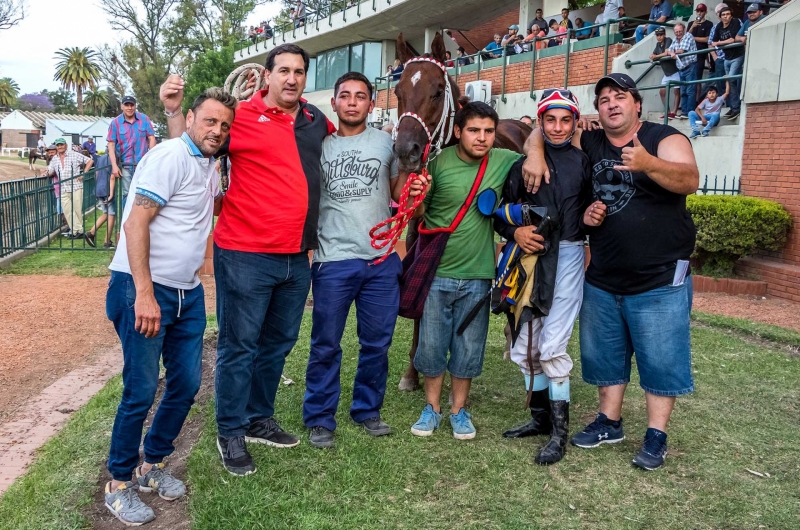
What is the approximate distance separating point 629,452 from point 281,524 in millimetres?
2236

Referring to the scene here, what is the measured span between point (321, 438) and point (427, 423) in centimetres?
Answer: 72

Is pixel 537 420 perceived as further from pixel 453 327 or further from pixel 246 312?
pixel 246 312

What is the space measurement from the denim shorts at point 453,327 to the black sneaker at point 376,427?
17.6 inches

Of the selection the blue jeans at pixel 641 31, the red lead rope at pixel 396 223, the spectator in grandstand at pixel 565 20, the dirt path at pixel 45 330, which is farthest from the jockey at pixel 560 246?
the spectator in grandstand at pixel 565 20

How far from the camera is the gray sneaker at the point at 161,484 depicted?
3719 millimetres

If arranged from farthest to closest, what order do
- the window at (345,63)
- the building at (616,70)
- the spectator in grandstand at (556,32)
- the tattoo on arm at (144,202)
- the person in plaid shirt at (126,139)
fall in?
1. the window at (345,63)
2. the spectator in grandstand at (556,32)
3. the person in plaid shirt at (126,139)
4. the building at (616,70)
5. the tattoo on arm at (144,202)

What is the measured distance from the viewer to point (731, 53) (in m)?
11.9

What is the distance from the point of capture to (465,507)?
3570 millimetres

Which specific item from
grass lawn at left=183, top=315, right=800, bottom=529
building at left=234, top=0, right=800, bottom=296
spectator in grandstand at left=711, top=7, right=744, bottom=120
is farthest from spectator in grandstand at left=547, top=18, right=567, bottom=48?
grass lawn at left=183, top=315, right=800, bottom=529

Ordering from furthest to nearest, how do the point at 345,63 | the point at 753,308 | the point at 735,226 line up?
the point at 345,63 < the point at 735,226 < the point at 753,308

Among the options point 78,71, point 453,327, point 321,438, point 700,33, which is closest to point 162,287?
point 321,438

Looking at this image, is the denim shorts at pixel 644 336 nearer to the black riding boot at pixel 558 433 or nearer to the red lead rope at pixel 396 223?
the black riding boot at pixel 558 433

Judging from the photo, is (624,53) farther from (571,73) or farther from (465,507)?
(465,507)

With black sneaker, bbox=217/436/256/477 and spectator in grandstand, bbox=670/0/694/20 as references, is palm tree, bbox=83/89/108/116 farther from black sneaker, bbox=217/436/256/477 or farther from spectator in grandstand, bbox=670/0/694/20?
black sneaker, bbox=217/436/256/477
